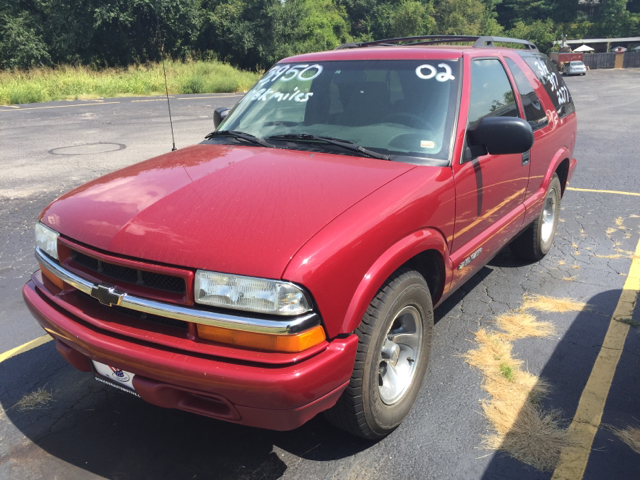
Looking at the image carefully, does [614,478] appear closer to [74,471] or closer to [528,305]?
[528,305]

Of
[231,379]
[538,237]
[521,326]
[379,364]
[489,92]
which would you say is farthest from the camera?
[538,237]

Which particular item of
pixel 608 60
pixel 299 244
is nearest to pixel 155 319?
pixel 299 244

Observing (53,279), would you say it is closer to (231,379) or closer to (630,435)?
(231,379)

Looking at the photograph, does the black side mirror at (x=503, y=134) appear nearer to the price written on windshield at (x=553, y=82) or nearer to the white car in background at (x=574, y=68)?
the price written on windshield at (x=553, y=82)

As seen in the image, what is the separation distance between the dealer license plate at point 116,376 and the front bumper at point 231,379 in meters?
0.06

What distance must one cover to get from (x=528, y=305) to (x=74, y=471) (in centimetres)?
333

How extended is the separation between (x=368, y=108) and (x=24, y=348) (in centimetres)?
276

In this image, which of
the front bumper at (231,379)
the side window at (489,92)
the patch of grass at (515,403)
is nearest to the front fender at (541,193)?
the side window at (489,92)

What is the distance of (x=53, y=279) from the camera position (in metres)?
2.72

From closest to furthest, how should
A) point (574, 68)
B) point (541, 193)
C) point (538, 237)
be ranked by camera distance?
point (541, 193)
point (538, 237)
point (574, 68)

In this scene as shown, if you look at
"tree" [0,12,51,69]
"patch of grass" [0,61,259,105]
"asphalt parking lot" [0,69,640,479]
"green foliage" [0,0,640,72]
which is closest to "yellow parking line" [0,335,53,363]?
"asphalt parking lot" [0,69,640,479]

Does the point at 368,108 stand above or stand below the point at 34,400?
above

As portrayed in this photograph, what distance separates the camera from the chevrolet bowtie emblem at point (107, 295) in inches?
91.2

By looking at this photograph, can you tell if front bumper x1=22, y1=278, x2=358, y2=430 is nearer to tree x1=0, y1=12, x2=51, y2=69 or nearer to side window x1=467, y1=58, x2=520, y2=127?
side window x1=467, y1=58, x2=520, y2=127
